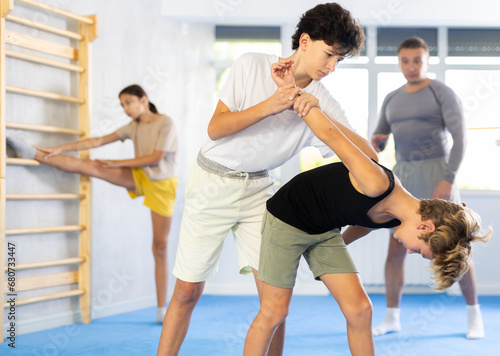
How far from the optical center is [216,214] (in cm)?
202

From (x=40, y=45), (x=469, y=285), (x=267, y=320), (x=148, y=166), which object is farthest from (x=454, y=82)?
(x=267, y=320)

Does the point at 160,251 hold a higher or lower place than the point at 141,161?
lower

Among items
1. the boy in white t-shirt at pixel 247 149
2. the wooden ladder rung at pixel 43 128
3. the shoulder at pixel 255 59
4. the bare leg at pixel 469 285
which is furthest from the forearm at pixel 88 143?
the bare leg at pixel 469 285

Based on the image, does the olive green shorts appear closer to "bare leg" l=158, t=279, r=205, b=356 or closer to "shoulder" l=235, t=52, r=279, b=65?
"bare leg" l=158, t=279, r=205, b=356

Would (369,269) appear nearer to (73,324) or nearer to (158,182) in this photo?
(158,182)

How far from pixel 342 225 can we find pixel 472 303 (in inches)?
70.1

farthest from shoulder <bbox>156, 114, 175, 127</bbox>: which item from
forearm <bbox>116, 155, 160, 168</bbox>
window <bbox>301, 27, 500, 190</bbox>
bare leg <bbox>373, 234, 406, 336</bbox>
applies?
window <bbox>301, 27, 500, 190</bbox>

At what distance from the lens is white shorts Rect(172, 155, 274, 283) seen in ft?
6.59

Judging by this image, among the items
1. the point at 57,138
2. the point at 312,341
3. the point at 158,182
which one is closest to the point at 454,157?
the point at 312,341

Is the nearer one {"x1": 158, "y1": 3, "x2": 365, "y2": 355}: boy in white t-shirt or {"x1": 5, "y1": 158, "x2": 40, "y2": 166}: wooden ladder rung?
{"x1": 158, "y1": 3, "x2": 365, "y2": 355}: boy in white t-shirt

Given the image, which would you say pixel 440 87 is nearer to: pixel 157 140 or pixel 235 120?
pixel 157 140

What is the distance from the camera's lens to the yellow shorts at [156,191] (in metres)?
3.56

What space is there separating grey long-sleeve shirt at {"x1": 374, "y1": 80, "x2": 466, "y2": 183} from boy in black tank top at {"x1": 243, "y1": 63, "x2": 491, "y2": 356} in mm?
1472

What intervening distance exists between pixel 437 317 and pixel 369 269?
→ 0.98 metres
